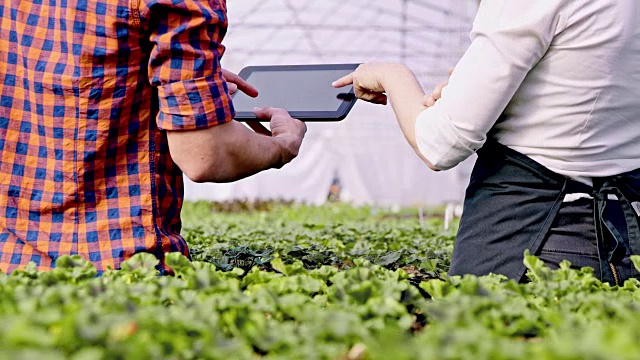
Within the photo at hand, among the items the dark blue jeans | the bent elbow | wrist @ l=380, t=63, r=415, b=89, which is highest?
wrist @ l=380, t=63, r=415, b=89

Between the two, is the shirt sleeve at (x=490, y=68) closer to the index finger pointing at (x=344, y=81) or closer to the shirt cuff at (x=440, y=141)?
the shirt cuff at (x=440, y=141)

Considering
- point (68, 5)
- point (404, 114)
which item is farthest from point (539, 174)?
point (68, 5)

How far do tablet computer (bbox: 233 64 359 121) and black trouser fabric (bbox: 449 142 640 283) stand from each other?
1.81 feet

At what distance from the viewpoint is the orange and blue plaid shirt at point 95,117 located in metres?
1.98

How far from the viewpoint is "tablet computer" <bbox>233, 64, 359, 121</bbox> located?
247 cm

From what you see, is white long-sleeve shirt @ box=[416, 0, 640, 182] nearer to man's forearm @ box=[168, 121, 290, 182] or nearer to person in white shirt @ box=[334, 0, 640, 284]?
person in white shirt @ box=[334, 0, 640, 284]

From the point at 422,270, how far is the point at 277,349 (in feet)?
5.85

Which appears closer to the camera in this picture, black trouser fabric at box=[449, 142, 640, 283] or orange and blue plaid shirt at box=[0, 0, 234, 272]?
orange and blue plaid shirt at box=[0, 0, 234, 272]

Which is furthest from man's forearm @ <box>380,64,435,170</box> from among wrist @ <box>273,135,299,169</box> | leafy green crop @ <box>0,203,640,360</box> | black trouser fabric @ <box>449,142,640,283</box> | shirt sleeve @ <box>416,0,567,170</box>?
leafy green crop @ <box>0,203,640,360</box>

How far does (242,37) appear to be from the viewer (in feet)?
67.1

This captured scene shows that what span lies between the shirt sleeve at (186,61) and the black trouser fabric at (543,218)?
88cm

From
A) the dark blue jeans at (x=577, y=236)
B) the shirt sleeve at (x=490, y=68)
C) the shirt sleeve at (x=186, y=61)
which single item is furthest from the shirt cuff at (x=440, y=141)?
the shirt sleeve at (x=186, y=61)

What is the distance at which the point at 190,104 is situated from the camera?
1.97 m

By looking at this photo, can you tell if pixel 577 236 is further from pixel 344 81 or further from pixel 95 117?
pixel 95 117
